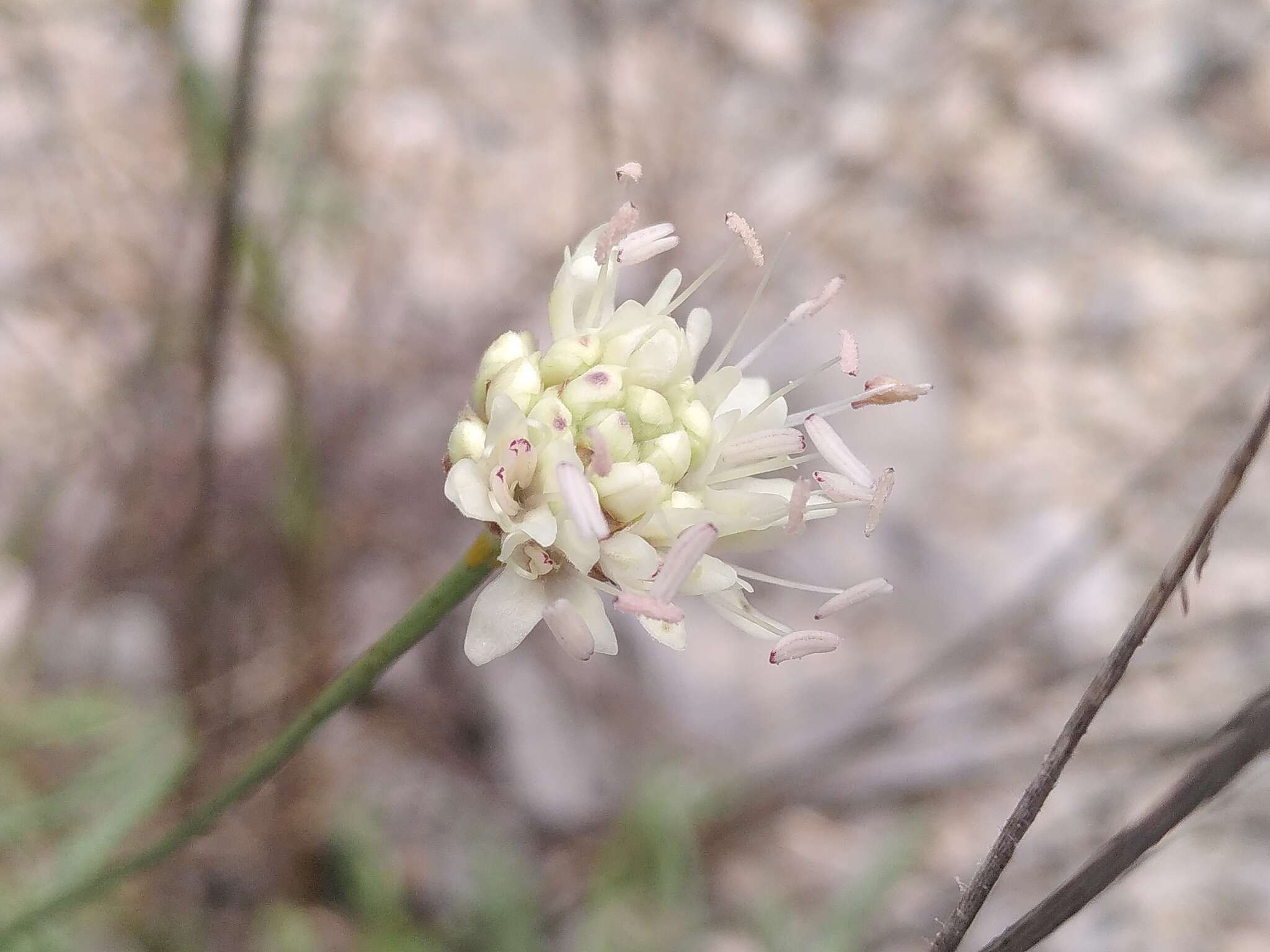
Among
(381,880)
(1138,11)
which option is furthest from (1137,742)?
(1138,11)

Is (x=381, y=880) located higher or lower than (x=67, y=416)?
lower

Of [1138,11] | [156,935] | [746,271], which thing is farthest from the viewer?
[1138,11]

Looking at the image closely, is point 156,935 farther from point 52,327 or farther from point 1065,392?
point 1065,392

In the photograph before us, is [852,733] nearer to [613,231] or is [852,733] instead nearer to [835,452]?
[835,452]

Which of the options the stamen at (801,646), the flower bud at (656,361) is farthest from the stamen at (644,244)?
the stamen at (801,646)

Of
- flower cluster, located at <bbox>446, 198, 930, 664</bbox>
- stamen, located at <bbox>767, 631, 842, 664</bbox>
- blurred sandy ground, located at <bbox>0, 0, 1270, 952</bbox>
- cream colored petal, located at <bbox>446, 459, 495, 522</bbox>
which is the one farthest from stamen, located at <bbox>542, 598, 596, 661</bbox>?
blurred sandy ground, located at <bbox>0, 0, 1270, 952</bbox>

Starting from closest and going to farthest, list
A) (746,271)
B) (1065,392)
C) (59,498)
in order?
1. (59,498)
2. (746,271)
3. (1065,392)
